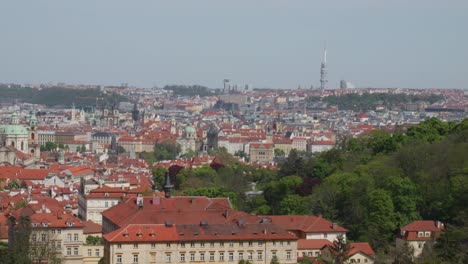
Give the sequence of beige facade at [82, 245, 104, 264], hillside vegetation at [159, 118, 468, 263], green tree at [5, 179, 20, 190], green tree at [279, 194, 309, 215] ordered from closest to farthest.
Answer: beige facade at [82, 245, 104, 264]
hillside vegetation at [159, 118, 468, 263]
green tree at [279, 194, 309, 215]
green tree at [5, 179, 20, 190]

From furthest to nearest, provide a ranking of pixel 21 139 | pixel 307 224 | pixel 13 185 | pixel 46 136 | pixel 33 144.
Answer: pixel 46 136 < pixel 33 144 < pixel 21 139 < pixel 13 185 < pixel 307 224

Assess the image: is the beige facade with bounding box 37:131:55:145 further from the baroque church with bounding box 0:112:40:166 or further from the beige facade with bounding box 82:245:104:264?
the beige facade with bounding box 82:245:104:264

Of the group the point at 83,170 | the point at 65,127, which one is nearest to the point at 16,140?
the point at 83,170

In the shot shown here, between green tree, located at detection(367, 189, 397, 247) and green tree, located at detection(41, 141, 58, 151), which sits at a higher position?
green tree, located at detection(367, 189, 397, 247)

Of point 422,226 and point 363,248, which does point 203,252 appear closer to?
point 363,248

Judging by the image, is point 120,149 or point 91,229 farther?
point 120,149

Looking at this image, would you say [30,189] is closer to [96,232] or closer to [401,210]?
[96,232]

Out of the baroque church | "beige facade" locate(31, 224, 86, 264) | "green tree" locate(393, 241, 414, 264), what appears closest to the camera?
"green tree" locate(393, 241, 414, 264)

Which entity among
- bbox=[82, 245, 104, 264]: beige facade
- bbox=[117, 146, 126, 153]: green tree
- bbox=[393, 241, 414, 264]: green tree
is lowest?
bbox=[117, 146, 126, 153]: green tree

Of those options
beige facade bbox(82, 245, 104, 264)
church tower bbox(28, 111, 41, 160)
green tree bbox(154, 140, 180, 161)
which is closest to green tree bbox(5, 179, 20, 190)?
beige facade bbox(82, 245, 104, 264)

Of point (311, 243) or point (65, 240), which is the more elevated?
point (311, 243)

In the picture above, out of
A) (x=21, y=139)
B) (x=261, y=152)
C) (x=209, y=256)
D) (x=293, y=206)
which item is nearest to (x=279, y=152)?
(x=261, y=152)
